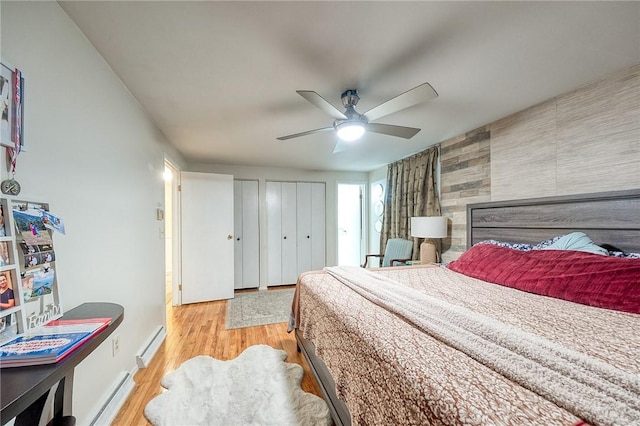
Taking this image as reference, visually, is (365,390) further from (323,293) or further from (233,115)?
→ (233,115)

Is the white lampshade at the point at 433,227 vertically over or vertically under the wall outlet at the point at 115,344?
over

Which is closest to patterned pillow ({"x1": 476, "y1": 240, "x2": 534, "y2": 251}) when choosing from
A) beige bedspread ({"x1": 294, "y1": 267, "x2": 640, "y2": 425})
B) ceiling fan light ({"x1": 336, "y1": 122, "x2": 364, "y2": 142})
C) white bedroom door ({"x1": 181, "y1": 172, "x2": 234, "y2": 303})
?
beige bedspread ({"x1": 294, "y1": 267, "x2": 640, "y2": 425})

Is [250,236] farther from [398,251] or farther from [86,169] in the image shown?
[86,169]

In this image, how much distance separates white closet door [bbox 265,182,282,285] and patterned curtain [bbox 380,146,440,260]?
75.3 inches

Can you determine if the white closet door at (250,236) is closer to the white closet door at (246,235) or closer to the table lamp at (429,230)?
the white closet door at (246,235)

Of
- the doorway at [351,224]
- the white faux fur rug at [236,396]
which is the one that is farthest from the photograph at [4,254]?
the doorway at [351,224]

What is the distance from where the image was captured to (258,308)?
3.42m

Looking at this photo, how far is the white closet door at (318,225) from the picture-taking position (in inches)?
189

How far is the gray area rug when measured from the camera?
2.96m

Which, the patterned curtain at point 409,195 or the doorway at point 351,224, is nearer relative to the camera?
the patterned curtain at point 409,195

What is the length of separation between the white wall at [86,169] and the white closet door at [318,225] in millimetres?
2971

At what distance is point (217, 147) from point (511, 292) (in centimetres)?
344

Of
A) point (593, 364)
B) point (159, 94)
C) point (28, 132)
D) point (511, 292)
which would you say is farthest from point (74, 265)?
point (511, 292)

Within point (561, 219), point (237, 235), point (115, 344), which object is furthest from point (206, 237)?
point (561, 219)
